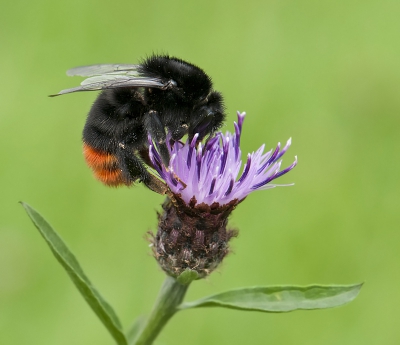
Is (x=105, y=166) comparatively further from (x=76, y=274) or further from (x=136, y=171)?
(x=76, y=274)

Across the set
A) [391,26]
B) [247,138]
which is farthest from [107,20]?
[391,26]

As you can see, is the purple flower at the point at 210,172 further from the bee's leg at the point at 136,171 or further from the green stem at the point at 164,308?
the green stem at the point at 164,308

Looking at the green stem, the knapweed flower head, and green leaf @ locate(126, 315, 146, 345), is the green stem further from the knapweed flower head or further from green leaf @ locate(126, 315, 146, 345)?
green leaf @ locate(126, 315, 146, 345)

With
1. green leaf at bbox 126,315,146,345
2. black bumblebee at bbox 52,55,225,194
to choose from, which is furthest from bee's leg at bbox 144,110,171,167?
green leaf at bbox 126,315,146,345

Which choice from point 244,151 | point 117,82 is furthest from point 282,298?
point 244,151

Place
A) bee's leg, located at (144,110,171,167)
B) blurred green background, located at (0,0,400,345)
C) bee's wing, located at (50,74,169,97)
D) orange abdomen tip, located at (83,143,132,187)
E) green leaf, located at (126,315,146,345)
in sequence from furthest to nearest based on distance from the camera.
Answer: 1. blurred green background, located at (0,0,400,345)
2. green leaf, located at (126,315,146,345)
3. orange abdomen tip, located at (83,143,132,187)
4. bee's leg, located at (144,110,171,167)
5. bee's wing, located at (50,74,169,97)

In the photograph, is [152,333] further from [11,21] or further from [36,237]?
[11,21]
